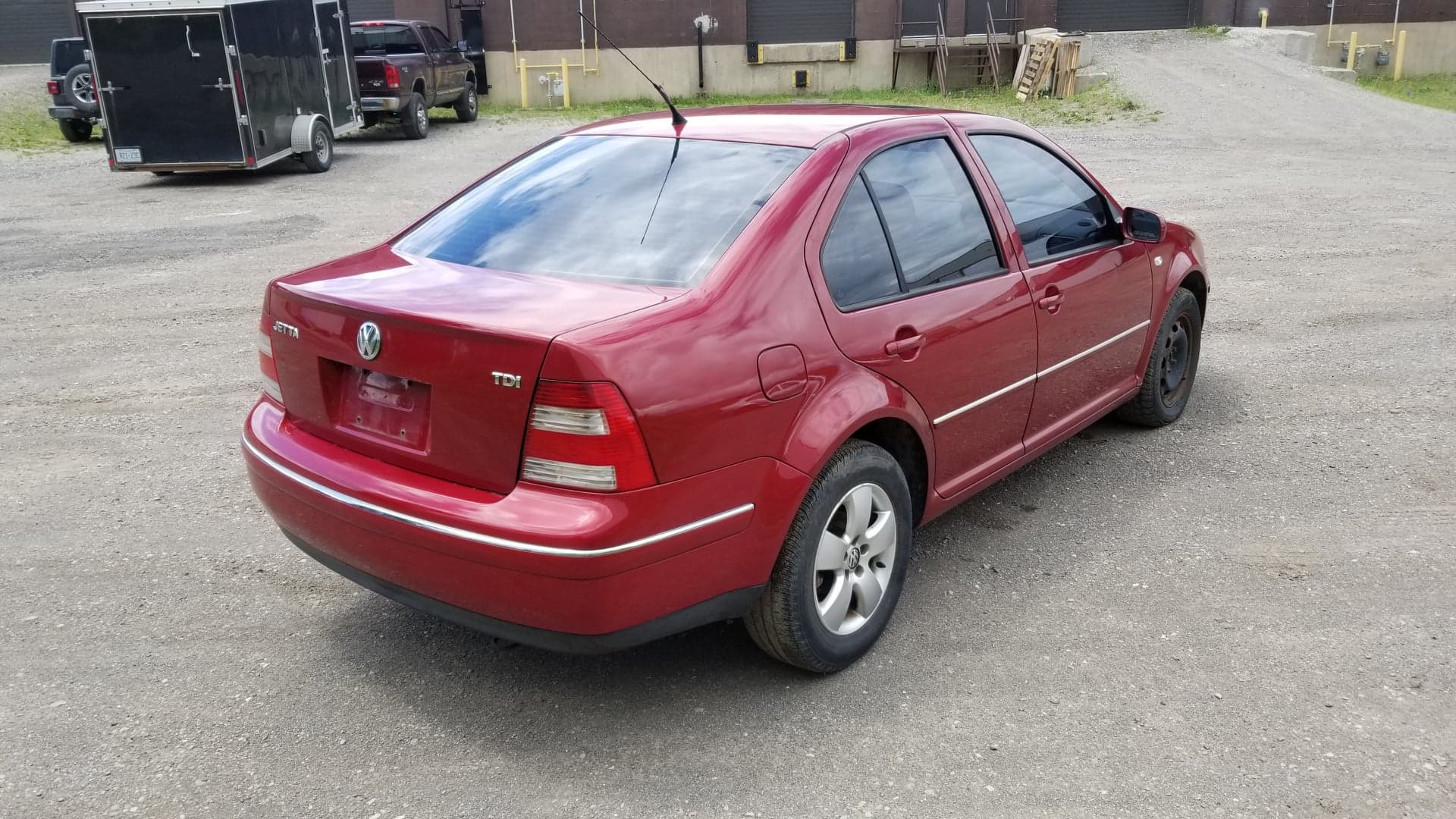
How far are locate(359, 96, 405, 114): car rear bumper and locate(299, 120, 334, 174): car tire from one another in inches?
117

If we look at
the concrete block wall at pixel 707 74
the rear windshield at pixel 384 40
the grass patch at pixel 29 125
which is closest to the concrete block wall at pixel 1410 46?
the concrete block wall at pixel 707 74

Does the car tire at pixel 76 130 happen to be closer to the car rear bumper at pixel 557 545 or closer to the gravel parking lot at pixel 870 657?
the gravel parking lot at pixel 870 657

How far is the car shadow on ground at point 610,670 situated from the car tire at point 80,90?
63.3 feet

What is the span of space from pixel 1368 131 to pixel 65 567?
19518 millimetres

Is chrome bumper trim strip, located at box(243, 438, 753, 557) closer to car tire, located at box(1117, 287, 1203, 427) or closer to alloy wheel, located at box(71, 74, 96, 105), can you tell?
car tire, located at box(1117, 287, 1203, 427)

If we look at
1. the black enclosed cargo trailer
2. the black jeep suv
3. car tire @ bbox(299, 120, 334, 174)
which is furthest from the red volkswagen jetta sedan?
the black jeep suv

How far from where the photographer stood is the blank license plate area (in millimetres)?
3113

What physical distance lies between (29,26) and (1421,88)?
34.9 m

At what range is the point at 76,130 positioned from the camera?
20.8m

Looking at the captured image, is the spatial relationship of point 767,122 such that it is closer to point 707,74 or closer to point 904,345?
point 904,345

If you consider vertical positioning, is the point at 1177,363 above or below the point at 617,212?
below

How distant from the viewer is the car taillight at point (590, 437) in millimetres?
2822

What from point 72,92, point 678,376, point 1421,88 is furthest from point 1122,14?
point 678,376

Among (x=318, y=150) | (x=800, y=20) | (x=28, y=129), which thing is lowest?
(x=318, y=150)
